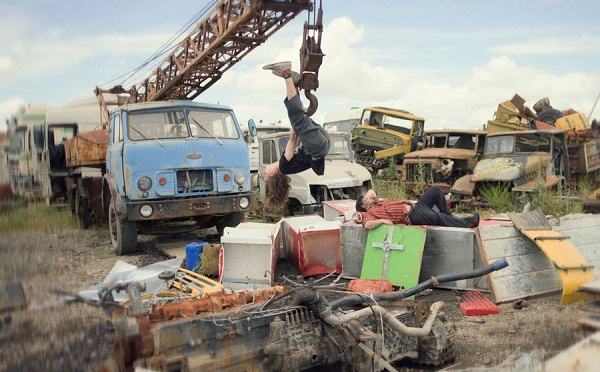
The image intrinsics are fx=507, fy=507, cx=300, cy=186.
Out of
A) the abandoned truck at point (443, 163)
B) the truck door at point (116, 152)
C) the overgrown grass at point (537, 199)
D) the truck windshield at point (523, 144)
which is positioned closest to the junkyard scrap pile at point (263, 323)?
the truck door at point (116, 152)

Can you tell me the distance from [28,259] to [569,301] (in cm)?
498

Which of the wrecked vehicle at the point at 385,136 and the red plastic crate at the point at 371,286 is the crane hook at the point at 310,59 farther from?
the wrecked vehicle at the point at 385,136

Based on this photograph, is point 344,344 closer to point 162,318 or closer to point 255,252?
point 162,318

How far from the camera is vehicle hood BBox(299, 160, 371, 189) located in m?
9.81

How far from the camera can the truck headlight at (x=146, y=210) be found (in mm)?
7203

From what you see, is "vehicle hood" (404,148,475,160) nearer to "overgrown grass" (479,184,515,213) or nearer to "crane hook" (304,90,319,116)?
"overgrown grass" (479,184,515,213)

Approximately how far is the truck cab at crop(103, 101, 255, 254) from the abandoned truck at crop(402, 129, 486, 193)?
20.2 ft

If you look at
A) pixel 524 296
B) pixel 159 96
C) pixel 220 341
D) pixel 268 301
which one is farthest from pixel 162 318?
pixel 159 96

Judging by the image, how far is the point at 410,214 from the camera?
6.70 metres

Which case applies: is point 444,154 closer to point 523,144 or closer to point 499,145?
point 499,145

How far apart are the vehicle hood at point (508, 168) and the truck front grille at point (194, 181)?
6.09 meters

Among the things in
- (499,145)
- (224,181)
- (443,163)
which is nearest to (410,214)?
(224,181)

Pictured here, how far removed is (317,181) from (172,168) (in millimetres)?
3278

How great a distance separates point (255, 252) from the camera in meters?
5.98
